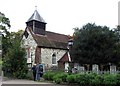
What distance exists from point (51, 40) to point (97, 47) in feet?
37.2

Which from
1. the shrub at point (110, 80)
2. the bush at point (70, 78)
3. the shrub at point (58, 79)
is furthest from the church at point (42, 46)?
the shrub at point (110, 80)

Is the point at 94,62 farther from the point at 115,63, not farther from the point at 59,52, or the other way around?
the point at 59,52

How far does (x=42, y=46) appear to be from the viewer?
143 feet

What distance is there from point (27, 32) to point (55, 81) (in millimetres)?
26921

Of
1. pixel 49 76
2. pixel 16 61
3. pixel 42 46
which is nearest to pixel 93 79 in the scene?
pixel 49 76

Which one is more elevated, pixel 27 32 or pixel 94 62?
pixel 27 32

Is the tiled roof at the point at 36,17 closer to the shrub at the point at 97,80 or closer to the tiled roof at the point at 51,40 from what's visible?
the tiled roof at the point at 51,40

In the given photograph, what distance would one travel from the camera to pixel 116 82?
15.8 metres

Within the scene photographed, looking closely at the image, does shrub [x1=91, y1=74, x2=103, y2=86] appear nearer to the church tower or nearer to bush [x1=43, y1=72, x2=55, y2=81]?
bush [x1=43, y1=72, x2=55, y2=81]

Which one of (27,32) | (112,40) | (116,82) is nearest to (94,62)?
(112,40)

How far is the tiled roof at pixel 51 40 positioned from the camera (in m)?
44.3

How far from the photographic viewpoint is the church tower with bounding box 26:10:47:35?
45.6 m

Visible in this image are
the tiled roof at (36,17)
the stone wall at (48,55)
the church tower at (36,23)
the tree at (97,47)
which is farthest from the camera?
the tiled roof at (36,17)

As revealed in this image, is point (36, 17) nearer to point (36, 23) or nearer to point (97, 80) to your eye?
point (36, 23)
